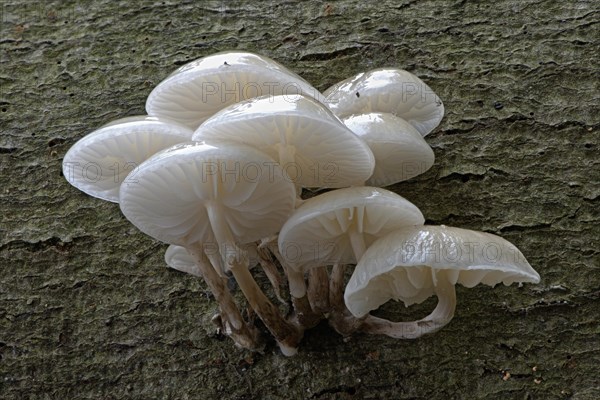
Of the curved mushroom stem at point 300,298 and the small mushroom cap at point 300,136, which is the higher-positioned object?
the small mushroom cap at point 300,136

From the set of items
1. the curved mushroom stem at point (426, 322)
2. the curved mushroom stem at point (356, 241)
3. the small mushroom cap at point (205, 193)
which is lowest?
the curved mushroom stem at point (426, 322)

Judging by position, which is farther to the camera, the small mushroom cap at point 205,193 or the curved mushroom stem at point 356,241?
the curved mushroom stem at point 356,241

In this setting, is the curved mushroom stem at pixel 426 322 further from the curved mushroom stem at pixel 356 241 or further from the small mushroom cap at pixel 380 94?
Result: the small mushroom cap at pixel 380 94

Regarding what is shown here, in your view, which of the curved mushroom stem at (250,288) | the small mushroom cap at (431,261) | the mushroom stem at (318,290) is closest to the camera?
the small mushroom cap at (431,261)

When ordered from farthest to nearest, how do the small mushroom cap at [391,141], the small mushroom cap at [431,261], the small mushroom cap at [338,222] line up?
the small mushroom cap at [391,141]
the small mushroom cap at [338,222]
the small mushroom cap at [431,261]

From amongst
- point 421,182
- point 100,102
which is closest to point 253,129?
point 421,182

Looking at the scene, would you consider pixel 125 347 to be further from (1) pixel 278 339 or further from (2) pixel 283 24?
(2) pixel 283 24

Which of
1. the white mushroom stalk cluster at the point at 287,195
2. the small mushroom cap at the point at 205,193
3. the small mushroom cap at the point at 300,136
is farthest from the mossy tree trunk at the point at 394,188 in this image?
the small mushroom cap at the point at 300,136
